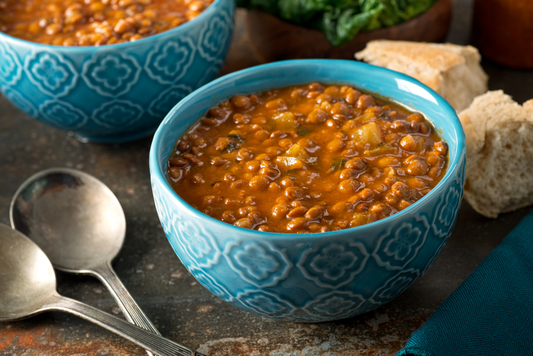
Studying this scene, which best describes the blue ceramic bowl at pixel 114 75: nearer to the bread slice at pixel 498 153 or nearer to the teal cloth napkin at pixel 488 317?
the bread slice at pixel 498 153

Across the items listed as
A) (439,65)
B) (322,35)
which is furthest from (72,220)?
(439,65)

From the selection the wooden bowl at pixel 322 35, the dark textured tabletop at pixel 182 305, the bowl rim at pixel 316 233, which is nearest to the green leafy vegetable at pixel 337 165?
the bowl rim at pixel 316 233

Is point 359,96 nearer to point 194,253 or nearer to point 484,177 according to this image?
point 484,177

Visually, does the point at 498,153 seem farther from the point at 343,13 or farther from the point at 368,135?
the point at 343,13

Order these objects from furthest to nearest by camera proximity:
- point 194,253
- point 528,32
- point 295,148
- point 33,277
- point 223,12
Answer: point 528,32 < point 223,12 < point 33,277 < point 295,148 < point 194,253

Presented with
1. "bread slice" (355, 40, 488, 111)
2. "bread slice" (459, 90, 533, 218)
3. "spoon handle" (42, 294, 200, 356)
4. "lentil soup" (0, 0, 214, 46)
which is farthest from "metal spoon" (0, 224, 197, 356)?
"bread slice" (355, 40, 488, 111)

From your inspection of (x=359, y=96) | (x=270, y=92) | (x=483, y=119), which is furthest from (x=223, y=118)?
(x=483, y=119)
